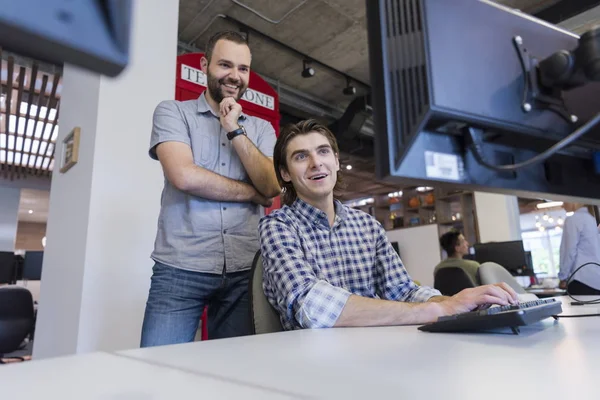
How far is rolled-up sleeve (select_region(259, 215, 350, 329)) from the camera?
981 millimetres

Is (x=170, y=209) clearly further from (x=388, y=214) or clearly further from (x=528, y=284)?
(x=388, y=214)

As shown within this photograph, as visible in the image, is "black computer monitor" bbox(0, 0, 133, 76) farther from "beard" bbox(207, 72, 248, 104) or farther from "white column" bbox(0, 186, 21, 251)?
"white column" bbox(0, 186, 21, 251)

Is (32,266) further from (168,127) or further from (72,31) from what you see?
(72,31)

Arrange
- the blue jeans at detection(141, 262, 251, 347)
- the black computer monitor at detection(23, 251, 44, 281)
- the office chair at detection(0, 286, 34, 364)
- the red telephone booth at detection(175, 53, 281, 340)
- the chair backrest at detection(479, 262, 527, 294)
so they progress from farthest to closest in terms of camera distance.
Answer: the black computer monitor at detection(23, 251, 44, 281), the office chair at detection(0, 286, 34, 364), the chair backrest at detection(479, 262, 527, 294), the red telephone booth at detection(175, 53, 281, 340), the blue jeans at detection(141, 262, 251, 347)

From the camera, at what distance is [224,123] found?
4.23ft

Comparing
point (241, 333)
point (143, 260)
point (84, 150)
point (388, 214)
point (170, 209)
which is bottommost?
point (241, 333)

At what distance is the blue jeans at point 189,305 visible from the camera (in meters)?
1.18

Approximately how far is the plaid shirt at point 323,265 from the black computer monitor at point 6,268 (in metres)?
4.70

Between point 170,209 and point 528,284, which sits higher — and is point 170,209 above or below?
above

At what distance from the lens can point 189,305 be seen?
4.00 ft

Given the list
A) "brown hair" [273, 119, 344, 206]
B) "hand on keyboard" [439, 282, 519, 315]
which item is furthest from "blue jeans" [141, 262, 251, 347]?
"hand on keyboard" [439, 282, 519, 315]

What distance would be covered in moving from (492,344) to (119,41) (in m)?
0.64

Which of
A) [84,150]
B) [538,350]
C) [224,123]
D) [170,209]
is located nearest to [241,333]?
[170,209]

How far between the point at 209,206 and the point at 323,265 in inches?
15.3
